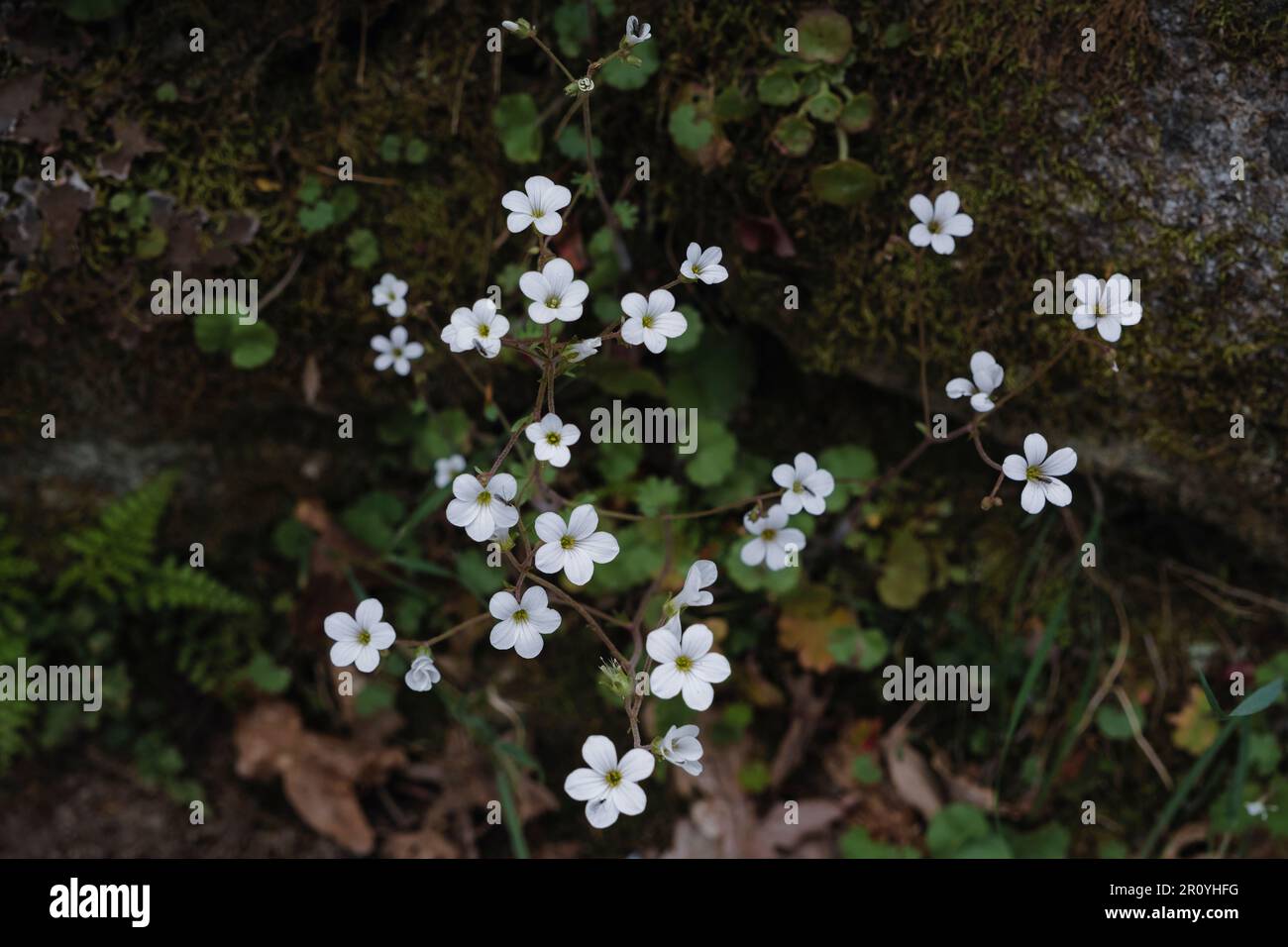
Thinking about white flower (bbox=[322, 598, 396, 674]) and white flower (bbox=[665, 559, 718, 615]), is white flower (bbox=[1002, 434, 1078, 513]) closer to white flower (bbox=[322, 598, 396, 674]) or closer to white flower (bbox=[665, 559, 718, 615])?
white flower (bbox=[665, 559, 718, 615])

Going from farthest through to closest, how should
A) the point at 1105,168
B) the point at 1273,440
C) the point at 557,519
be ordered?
the point at 1273,440 → the point at 1105,168 → the point at 557,519

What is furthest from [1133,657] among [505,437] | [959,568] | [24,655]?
[24,655]

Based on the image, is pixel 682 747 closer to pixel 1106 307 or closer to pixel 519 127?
pixel 1106 307

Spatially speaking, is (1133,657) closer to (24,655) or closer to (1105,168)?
(1105,168)

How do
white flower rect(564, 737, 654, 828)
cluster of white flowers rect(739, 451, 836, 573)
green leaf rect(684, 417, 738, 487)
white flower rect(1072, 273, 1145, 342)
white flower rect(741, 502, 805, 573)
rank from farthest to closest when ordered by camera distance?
1. green leaf rect(684, 417, 738, 487)
2. white flower rect(741, 502, 805, 573)
3. cluster of white flowers rect(739, 451, 836, 573)
4. white flower rect(1072, 273, 1145, 342)
5. white flower rect(564, 737, 654, 828)

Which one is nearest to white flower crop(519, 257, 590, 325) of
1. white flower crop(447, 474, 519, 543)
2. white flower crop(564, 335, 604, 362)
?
white flower crop(564, 335, 604, 362)

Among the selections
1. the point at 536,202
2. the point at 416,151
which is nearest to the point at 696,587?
the point at 536,202

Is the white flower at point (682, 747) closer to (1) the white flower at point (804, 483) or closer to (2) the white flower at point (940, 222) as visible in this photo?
(1) the white flower at point (804, 483)
